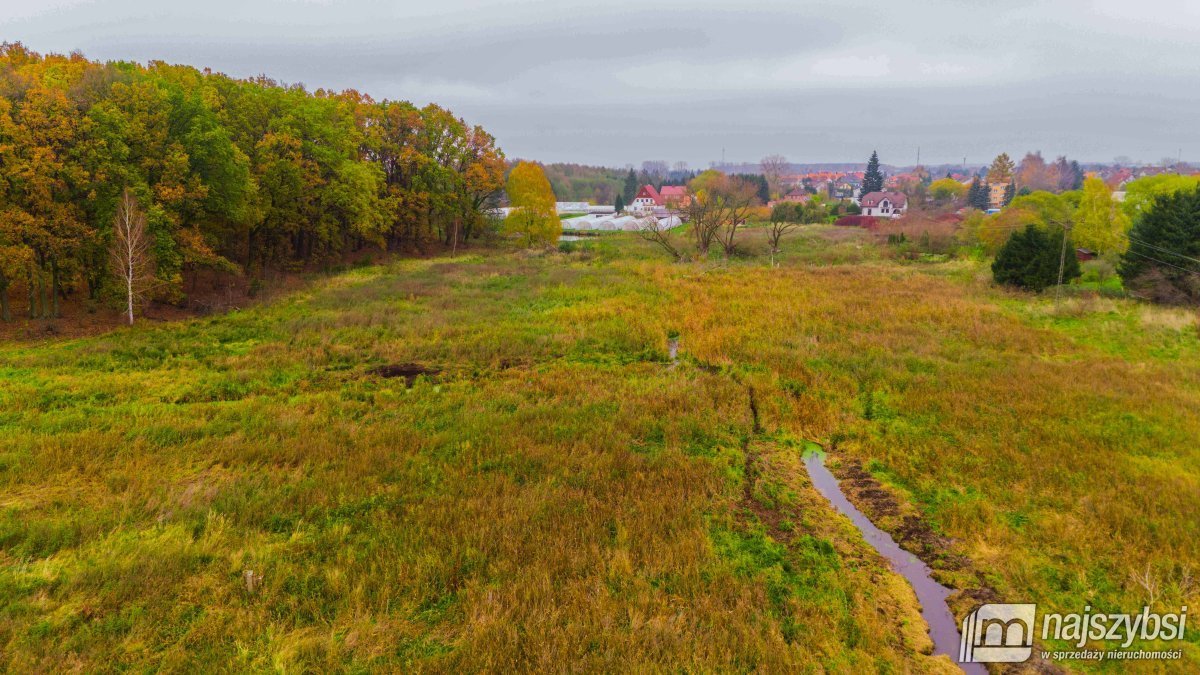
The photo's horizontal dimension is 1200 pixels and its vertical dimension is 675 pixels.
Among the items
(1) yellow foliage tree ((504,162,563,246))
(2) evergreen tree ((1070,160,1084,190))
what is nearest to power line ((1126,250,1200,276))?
(1) yellow foliage tree ((504,162,563,246))

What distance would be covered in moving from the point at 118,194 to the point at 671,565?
87.0 ft

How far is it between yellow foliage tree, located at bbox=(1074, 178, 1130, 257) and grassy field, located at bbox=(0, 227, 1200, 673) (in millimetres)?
19333

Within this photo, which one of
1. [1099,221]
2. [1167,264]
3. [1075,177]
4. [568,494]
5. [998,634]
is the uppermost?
[1075,177]

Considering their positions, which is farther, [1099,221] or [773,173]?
[773,173]

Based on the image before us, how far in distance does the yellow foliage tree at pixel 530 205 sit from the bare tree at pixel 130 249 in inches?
1337

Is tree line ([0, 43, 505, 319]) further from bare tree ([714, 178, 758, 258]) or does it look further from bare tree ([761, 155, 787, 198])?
bare tree ([761, 155, 787, 198])

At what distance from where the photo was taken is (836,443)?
1267 centimetres

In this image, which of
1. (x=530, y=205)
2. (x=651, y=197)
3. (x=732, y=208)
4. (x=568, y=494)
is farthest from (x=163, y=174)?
(x=651, y=197)

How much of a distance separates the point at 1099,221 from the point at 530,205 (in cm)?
4411

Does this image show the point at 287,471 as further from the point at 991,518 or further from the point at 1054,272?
the point at 1054,272

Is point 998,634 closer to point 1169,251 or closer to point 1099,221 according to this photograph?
point 1169,251

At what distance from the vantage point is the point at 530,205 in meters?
53.2

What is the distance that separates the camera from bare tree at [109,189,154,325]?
21047mm

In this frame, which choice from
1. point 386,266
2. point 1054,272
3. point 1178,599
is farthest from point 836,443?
point 386,266
